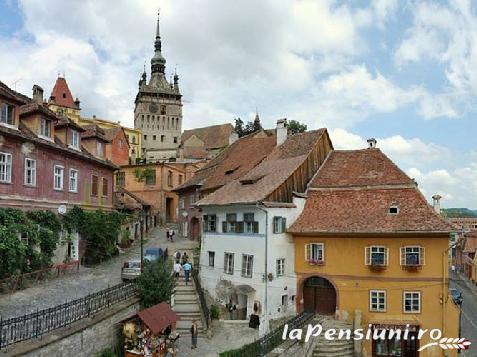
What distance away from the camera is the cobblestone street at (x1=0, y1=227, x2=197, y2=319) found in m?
19.6

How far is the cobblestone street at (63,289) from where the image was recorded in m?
19.6

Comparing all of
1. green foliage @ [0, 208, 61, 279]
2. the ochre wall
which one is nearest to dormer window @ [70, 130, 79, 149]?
green foliage @ [0, 208, 61, 279]

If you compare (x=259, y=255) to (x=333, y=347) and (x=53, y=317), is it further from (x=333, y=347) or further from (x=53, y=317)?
(x=53, y=317)

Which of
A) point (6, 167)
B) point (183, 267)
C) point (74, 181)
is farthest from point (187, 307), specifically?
point (6, 167)

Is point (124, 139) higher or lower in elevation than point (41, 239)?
higher

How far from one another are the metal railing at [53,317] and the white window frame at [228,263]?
29.8 feet

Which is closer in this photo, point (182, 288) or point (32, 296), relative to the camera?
point (32, 296)

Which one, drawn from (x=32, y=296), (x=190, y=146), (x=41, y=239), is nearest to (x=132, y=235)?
(x=41, y=239)

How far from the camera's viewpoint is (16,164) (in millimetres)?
24797

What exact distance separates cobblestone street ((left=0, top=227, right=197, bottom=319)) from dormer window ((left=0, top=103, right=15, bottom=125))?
854 centimetres

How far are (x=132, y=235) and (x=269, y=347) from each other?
2613 cm

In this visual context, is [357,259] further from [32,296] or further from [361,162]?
[32,296]

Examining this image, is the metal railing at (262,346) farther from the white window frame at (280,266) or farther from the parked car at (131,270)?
the parked car at (131,270)

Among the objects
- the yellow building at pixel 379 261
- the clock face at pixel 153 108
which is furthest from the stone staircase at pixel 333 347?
the clock face at pixel 153 108
